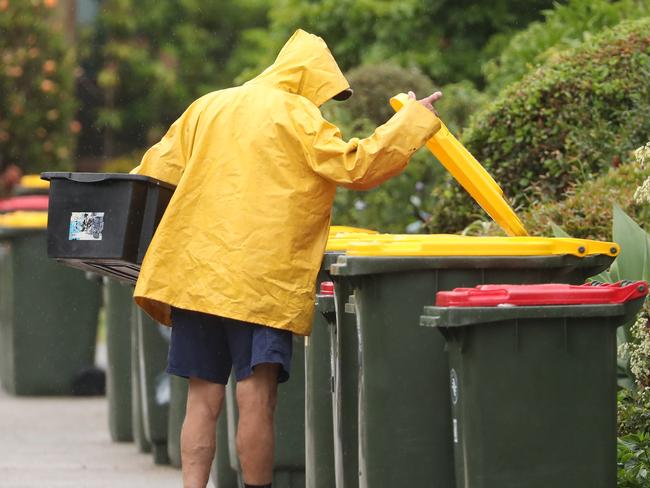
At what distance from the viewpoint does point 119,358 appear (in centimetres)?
907

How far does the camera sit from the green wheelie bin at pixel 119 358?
896cm

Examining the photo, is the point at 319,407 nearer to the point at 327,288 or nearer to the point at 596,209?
the point at 327,288

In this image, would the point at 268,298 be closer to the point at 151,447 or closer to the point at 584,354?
the point at 584,354

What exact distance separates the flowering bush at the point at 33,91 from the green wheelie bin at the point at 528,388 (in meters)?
17.8

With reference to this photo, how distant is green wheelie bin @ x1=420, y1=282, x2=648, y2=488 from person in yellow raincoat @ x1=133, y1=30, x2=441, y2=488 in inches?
35.9

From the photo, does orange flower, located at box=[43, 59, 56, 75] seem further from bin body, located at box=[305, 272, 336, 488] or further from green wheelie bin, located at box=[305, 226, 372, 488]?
bin body, located at box=[305, 272, 336, 488]

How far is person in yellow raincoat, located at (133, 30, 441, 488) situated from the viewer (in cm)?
520

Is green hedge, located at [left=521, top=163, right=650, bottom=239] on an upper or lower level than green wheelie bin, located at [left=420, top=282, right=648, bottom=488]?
upper

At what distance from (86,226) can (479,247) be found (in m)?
1.55

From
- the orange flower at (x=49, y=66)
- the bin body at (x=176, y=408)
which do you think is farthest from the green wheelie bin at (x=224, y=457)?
the orange flower at (x=49, y=66)

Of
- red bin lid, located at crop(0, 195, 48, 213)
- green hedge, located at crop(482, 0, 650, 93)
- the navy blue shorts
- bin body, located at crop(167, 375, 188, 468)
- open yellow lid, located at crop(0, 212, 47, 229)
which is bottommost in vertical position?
bin body, located at crop(167, 375, 188, 468)

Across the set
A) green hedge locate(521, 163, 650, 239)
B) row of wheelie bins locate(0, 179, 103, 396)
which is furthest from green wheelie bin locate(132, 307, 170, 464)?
row of wheelie bins locate(0, 179, 103, 396)

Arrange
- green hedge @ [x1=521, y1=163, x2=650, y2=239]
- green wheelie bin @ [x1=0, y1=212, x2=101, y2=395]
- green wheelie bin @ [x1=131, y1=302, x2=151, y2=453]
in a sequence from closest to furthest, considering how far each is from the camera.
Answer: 1. green hedge @ [x1=521, y1=163, x2=650, y2=239]
2. green wheelie bin @ [x1=131, y1=302, x2=151, y2=453]
3. green wheelie bin @ [x1=0, y1=212, x2=101, y2=395]

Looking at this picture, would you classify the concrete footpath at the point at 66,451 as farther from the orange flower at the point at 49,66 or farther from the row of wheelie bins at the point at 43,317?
the orange flower at the point at 49,66
